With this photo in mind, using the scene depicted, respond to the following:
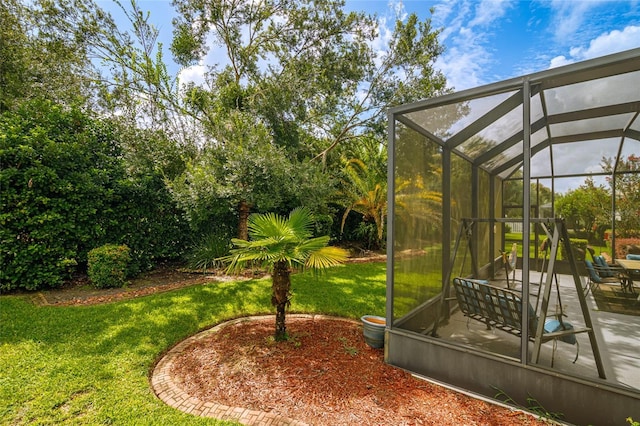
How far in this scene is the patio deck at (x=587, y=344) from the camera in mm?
3098

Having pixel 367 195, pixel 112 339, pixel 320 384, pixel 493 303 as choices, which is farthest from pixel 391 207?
pixel 367 195

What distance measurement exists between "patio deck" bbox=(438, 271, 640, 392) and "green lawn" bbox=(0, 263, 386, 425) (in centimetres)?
194

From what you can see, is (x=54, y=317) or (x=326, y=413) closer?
(x=326, y=413)

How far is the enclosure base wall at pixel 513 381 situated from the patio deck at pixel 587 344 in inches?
4.7

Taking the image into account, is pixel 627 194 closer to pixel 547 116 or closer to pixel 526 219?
pixel 547 116

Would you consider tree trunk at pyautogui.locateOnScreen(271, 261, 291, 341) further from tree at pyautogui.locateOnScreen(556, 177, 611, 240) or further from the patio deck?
tree at pyautogui.locateOnScreen(556, 177, 611, 240)

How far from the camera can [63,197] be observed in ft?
21.3

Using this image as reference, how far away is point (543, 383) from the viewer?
107 inches

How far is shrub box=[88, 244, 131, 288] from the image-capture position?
21.2 feet

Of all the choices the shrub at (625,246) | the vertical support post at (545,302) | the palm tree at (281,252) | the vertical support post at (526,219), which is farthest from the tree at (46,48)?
the shrub at (625,246)

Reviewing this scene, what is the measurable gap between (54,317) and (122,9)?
943cm

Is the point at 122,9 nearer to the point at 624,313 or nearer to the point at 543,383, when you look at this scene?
the point at 543,383

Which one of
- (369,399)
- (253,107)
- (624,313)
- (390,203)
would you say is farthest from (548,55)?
(369,399)

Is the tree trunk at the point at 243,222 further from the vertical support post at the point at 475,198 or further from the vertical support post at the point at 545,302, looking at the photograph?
the vertical support post at the point at 545,302
